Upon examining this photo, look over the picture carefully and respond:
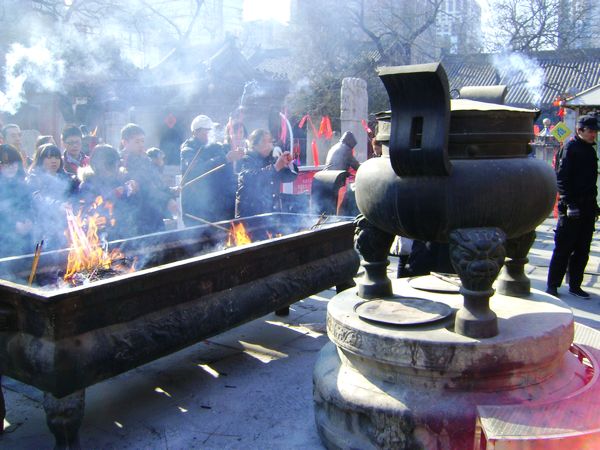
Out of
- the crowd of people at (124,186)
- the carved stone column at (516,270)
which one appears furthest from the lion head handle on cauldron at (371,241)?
the crowd of people at (124,186)

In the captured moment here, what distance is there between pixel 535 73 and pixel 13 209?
2637 centimetres

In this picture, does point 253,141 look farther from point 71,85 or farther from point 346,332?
point 71,85

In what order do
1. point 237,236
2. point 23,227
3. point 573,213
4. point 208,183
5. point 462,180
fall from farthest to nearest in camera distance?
1. point 208,183
2. point 573,213
3. point 237,236
4. point 23,227
5. point 462,180

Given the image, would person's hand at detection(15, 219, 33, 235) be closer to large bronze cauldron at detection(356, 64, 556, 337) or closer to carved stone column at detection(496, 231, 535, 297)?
large bronze cauldron at detection(356, 64, 556, 337)

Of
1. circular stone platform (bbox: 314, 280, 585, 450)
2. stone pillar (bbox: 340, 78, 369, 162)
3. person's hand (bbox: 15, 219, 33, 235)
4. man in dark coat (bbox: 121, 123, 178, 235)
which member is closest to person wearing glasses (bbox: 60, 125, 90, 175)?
man in dark coat (bbox: 121, 123, 178, 235)

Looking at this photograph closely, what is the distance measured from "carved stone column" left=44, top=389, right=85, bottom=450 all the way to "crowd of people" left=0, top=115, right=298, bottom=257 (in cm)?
223

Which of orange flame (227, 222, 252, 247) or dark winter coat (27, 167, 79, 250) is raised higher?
dark winter coat (27, 167, 79, 250)

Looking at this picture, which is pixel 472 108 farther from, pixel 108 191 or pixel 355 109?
pixel 355 109

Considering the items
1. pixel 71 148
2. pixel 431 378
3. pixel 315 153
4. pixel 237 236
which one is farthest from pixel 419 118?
pixel 315 153

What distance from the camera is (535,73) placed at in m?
26.3

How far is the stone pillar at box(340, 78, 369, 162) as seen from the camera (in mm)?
12680

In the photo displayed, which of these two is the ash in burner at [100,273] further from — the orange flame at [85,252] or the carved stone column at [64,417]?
the carved stone column at [64,417]

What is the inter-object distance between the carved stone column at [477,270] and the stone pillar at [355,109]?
10.3 metres

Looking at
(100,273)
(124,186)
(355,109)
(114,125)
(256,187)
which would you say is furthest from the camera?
(114,125)
